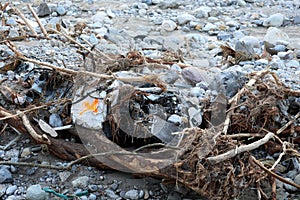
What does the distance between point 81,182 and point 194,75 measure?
2.52 ft

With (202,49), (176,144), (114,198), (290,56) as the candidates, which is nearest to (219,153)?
(176,144)

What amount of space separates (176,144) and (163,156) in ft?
0.26

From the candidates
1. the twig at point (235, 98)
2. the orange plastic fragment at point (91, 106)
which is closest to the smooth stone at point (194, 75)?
the twig at point (235, 98)

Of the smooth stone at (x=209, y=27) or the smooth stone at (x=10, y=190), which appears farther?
the smooth stone at (x=209, y=27)

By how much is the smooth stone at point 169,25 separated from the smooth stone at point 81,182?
2172 mm

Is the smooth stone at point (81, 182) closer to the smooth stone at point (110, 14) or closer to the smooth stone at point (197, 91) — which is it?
the smooth stone at point (197, 91)

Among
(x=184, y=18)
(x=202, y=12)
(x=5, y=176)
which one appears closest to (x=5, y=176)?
(x=5, y=176)

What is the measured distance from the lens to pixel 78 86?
84.7 inches

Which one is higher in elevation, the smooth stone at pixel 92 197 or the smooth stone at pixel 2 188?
the smooth stone at pixel 2 188

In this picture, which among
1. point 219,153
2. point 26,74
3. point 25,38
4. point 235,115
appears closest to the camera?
point 219,153

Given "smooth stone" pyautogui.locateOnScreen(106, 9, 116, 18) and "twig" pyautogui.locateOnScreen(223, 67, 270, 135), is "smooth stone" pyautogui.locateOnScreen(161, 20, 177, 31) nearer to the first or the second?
"smooth stone" pyautogui.locateOnScreen(106, 9, 116, 18)

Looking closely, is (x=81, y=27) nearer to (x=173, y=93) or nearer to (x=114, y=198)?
(x=173, y=93)

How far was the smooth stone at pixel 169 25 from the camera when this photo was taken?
154 inches

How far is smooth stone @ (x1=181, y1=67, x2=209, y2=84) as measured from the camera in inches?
91.7
